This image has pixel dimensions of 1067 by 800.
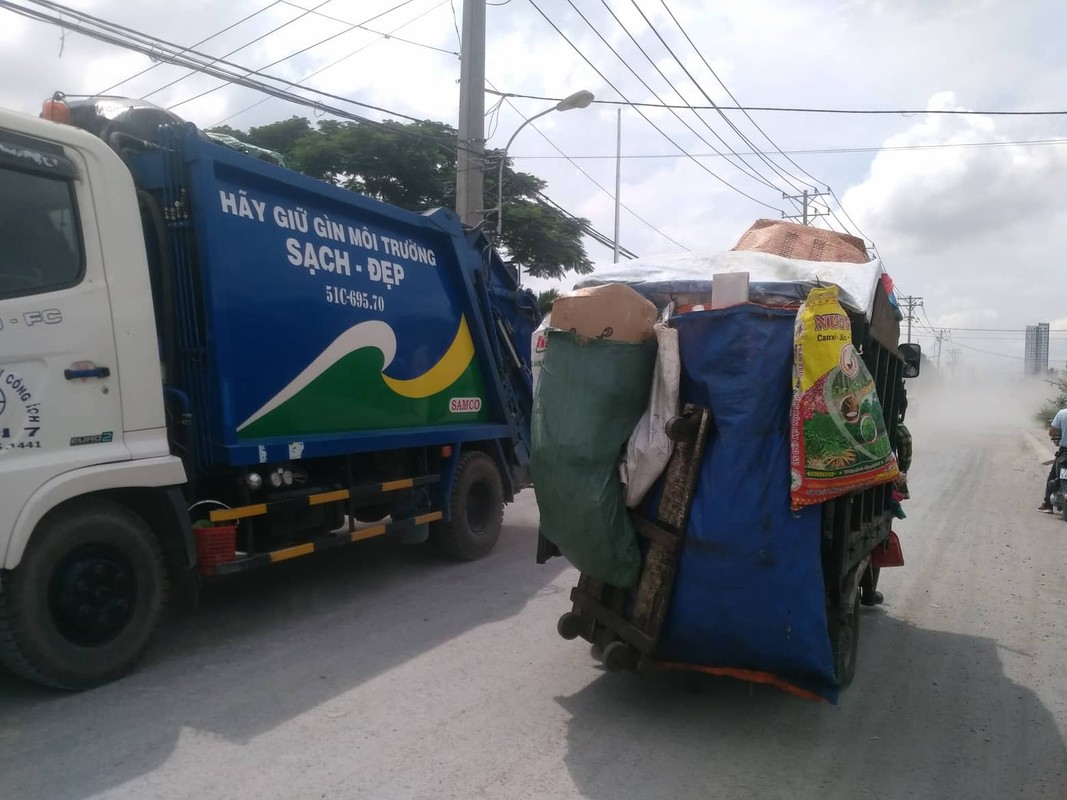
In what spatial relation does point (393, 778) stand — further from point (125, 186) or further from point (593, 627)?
point (125, 186)

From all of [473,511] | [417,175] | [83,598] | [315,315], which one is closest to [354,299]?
[315,315]

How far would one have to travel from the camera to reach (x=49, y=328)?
4074mm

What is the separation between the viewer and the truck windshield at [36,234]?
401cm

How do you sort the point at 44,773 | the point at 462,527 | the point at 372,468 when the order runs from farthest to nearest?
the point at 462,527, the point at 372,468, the point at 44,773

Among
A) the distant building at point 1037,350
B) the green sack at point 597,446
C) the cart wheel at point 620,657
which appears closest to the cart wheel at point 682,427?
the green sack at point 597,446

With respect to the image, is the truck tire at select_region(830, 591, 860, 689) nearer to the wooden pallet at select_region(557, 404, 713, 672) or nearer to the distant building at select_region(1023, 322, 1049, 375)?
the wooden pallet at select_region(557, 404, 713, 672)

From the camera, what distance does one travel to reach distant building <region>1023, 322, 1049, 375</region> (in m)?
84.0

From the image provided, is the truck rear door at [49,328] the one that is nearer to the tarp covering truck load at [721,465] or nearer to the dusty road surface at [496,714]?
the dusty road surface at [496,714]

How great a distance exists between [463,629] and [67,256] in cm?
314

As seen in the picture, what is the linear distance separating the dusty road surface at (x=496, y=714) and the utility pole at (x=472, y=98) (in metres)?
6.83

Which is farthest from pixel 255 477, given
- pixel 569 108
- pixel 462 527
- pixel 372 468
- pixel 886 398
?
pixel 569 108

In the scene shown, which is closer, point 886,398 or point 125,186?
point 125,186

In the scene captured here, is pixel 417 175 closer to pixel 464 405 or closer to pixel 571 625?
pixel 464 405

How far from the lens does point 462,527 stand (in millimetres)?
7426
